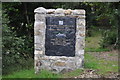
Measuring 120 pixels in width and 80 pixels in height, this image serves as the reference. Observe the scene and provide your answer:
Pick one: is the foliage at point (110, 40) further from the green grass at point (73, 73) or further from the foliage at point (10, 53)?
the green grass at point (73, 73)

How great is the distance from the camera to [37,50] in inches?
320

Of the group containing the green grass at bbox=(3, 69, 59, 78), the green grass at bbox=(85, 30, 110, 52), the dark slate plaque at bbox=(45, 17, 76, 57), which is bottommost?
the green grass at bbox=(3, 69, 59, 78)

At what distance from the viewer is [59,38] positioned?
8.06 meters

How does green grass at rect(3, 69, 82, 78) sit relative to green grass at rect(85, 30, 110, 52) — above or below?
below

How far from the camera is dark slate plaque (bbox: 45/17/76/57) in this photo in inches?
316

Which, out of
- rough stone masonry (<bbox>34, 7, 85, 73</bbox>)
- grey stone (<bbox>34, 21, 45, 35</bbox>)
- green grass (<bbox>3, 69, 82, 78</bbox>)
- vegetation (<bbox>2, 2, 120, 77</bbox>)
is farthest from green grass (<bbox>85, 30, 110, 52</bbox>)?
grey stone (<bbox>34, 21, 45, 35</bbox>)

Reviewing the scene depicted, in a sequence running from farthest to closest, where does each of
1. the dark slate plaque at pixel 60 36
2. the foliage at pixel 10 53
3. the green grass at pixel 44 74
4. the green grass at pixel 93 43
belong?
the green grass at pixel 93 43, the foliage at pixel 10 53, the dark slate plaque at pixel 60 36, the green grass at pixel 44 74

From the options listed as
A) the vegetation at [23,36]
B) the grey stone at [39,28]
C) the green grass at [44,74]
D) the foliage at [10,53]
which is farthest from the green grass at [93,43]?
the grey stone at [39,28]

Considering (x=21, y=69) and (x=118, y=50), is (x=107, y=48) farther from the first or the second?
(x=21, y=69)

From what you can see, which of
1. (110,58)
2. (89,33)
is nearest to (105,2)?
(110,58)

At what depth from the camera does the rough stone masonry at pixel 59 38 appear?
26.4ft

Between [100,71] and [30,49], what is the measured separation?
3375 mm

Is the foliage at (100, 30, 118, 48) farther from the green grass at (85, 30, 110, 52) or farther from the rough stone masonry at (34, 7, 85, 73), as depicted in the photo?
the rough stone masonry at (34, 7, 85, 73)

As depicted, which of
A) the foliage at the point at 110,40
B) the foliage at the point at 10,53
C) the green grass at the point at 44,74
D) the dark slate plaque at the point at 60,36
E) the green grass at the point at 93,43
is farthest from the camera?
the foliage at the point at 110,40
